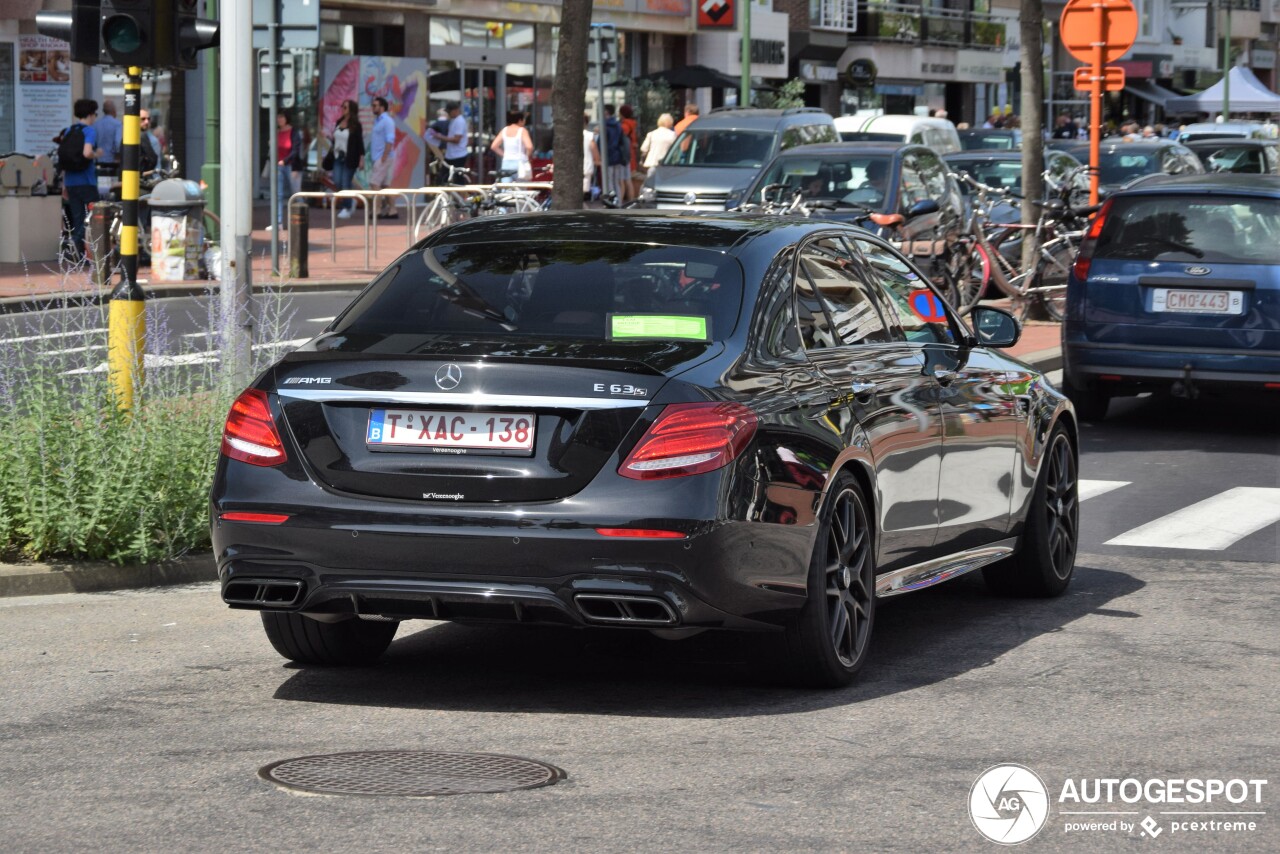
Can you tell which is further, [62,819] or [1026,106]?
[1026,106]

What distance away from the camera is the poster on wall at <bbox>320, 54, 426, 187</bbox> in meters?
41.7

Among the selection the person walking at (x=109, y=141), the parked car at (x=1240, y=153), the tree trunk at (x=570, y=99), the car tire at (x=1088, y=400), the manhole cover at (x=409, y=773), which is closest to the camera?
the manhole cover at (x=409, y=773)

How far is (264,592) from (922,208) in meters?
16.0

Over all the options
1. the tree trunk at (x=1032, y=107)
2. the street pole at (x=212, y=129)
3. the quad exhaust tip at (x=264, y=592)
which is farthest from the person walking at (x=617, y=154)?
the quad exhaust tip at (x=264, y=592)

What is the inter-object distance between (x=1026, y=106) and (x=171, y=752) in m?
18.7

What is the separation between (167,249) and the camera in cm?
2448

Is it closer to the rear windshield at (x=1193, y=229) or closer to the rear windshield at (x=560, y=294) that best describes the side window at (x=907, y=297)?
the rear windshield at (x=560, y=294)

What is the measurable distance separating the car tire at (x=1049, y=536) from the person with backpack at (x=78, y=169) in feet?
63.0

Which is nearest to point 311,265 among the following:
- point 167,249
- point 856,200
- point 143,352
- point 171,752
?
point 167,249

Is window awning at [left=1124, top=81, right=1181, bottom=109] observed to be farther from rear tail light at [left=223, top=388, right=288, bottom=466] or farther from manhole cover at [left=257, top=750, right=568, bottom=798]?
manhole cover at [left=257, top=750, right=568, bottom=798]

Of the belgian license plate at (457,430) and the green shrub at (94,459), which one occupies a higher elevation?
the belgian license plate at (457,430)

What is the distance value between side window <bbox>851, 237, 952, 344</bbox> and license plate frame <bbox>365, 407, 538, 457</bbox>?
207 centimetres

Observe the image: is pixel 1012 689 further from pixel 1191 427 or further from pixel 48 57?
pixel 48 57

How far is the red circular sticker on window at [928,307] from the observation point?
8.20 meters
